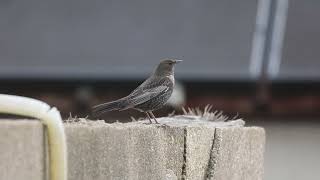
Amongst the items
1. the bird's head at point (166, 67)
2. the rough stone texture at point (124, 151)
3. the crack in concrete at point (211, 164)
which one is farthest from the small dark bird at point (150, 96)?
the rough stone texture at point (124, 151)

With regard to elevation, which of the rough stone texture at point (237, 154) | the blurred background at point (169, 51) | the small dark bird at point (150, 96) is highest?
the blurred background at point (169, 51)

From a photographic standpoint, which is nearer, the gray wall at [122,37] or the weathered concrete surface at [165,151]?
the weathered concrete surface at [165,151]

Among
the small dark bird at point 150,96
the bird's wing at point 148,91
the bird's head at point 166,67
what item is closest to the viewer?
the small dark bird at point 150,96

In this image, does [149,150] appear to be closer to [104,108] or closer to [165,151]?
[165,151]

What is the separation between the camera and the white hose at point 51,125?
167cm

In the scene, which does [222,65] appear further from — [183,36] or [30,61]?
[30,61]

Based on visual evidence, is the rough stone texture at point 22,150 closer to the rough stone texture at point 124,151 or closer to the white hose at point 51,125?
the white hose at point 51,125

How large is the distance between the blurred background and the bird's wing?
4710mm

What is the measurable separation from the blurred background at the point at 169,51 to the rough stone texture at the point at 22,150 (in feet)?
→ 22.6

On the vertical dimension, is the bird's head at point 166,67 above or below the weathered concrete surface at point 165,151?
above

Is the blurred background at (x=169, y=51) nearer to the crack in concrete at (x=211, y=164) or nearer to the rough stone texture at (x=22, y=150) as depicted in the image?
the crack in concrete at (x=211, y=164)

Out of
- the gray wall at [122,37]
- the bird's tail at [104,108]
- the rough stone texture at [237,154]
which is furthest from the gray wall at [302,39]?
the rough stone texture at [237,154]

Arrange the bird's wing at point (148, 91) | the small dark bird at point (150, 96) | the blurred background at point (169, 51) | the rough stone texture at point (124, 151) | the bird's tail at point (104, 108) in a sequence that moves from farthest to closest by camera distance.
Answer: the blurred background at point (169, 51), the bird's wing at point (148, 91), the small dark bird at point (150, 96), the bird's tail at point (104, 108), the rough stone texture at point (124, 151)

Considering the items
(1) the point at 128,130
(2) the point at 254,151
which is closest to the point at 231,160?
(2) the point at 254,151
